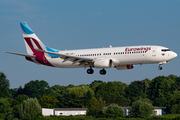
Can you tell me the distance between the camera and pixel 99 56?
71.9 meters

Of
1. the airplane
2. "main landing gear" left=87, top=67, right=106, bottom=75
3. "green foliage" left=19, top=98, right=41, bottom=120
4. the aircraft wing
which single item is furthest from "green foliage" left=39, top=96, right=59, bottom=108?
the aircraft wing

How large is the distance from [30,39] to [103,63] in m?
20.8

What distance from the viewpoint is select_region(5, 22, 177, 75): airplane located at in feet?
222

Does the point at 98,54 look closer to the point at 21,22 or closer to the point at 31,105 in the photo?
the point at 21,22

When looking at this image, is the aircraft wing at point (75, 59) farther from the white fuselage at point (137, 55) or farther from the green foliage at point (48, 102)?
the green foliage at point (48, 102)

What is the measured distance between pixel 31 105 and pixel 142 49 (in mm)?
51597

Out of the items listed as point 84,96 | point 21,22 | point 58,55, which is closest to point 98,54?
point 58,55

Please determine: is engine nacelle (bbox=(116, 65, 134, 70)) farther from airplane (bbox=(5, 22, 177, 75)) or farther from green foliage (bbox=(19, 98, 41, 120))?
green foliage (bbox=(19, 98, 41, 120))

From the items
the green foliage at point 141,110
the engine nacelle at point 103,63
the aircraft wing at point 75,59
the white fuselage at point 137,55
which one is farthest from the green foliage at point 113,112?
the engine nacelle at point 103,63

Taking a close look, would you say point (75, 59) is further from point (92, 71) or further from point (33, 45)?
point (33, 45)

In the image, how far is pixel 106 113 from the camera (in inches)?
4117

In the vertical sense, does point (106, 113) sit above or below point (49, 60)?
below

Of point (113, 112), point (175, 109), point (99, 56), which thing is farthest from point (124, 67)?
point (175, 109)

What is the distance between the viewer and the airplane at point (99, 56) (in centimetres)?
6781
